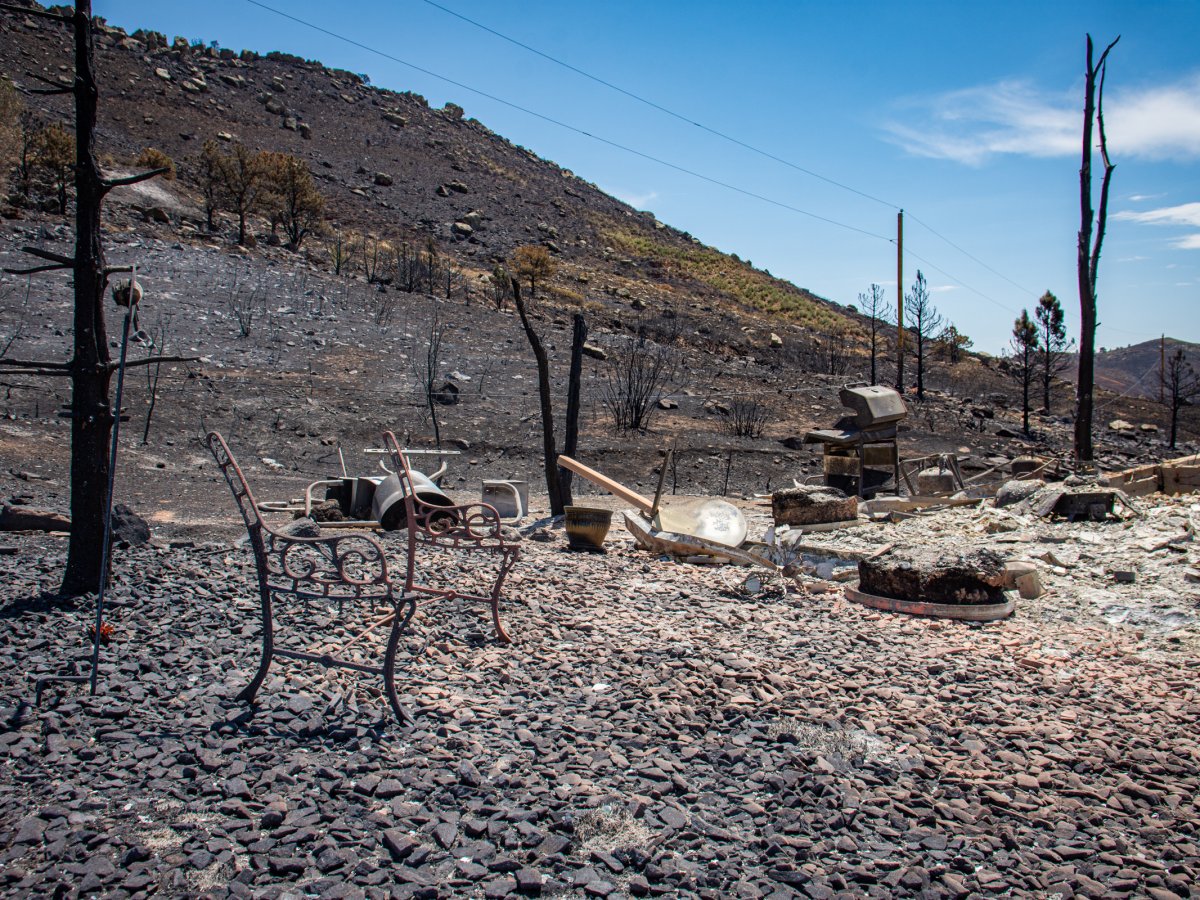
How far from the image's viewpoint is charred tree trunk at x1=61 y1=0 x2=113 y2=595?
446cm

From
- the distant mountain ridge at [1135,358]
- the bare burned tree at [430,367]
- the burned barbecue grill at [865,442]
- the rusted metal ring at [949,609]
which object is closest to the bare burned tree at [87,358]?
the rusted metal ring at [949,609]

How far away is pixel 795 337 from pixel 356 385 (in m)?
25.9

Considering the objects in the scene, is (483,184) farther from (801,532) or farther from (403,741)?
(403,741)

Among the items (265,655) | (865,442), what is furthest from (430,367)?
(265,655)

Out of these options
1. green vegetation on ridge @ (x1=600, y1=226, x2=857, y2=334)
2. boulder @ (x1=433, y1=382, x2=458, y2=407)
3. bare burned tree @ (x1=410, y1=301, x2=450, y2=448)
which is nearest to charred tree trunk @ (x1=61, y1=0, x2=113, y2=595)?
bare burned tree @ (x1=410, y1=301, x2=450, y2=448)

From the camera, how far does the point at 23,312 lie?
14.8m

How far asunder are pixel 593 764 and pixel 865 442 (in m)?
8.50

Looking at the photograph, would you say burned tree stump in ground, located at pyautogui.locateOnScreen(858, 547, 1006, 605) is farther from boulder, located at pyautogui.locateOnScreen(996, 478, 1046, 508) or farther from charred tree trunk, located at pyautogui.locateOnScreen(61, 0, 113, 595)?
charred tree trunk, located at pyautogui.locateOnScreen(61, 0, 113, 595)

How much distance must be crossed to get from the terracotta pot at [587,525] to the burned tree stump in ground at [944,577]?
2396 mm

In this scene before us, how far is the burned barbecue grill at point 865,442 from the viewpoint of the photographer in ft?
33.9

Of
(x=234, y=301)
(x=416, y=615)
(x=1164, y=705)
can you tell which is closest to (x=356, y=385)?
(x=234, y=301)

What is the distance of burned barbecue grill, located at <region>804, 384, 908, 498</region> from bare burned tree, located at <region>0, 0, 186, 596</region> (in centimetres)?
804

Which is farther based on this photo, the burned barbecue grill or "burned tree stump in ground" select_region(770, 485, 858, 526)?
the burned barbecue grill

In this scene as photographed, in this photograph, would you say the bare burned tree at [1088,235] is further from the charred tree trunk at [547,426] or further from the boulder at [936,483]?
the charred tree trunk at [547,426]
